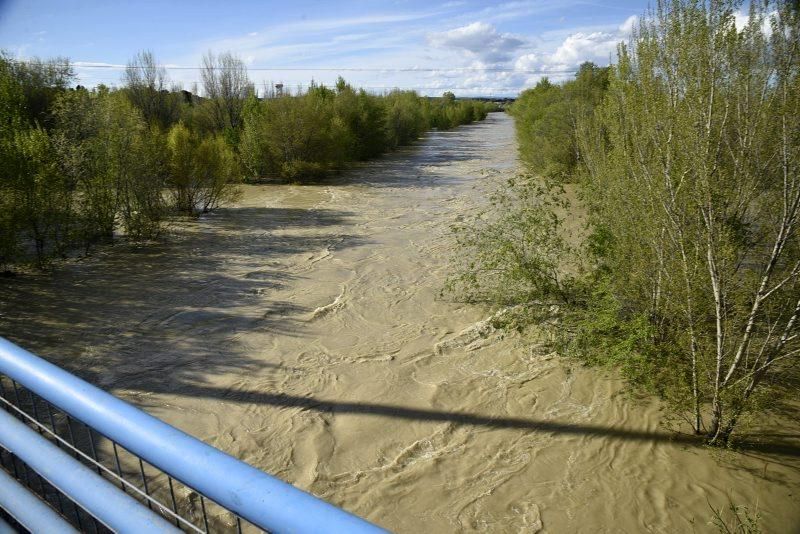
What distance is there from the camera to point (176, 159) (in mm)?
16531

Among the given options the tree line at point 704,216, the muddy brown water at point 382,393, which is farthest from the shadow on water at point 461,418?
the tree line at point 704,216

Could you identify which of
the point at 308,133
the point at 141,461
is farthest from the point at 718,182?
the point at 308,133

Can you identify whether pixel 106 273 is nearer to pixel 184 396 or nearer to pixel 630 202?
pixel 184 396

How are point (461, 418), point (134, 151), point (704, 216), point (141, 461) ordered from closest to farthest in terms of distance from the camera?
point (141, 461), point (704, 216), point (461, 418), point (134, 151)

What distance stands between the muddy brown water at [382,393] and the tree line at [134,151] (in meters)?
1.22

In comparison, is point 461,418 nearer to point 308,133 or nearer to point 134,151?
point 134,151

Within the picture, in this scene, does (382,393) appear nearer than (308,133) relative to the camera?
Yes

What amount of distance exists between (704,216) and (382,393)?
4126 mm

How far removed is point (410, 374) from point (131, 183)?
10.2 metres

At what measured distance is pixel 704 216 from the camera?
16.1ft

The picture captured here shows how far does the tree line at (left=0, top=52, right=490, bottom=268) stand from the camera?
1096 centimetres

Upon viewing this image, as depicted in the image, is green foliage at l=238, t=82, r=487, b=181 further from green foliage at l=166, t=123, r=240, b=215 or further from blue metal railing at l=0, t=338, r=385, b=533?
blue metal railing at l=0, t=338, r=385, b=533

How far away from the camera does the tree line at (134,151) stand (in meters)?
11.0

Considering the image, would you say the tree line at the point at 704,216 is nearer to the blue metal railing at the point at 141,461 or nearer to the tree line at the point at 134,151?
the blue metal railing at the point at 141,461
